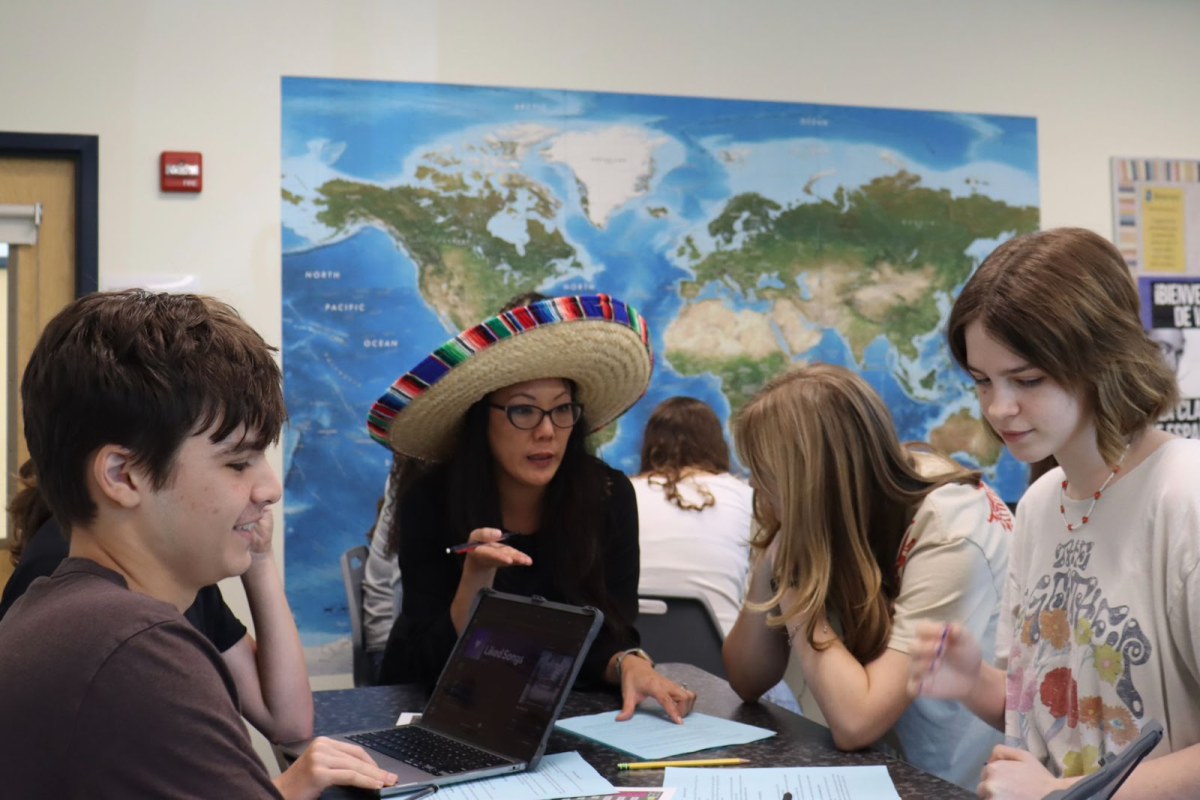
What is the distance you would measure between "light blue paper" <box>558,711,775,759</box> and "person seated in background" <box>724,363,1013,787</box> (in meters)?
0.16

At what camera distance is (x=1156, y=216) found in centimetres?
455

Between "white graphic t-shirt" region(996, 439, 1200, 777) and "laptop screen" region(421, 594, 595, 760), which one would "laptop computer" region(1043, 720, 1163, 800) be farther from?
"laptop screen" region(421, 594, 595, 760)

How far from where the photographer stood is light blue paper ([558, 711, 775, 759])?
1.56m

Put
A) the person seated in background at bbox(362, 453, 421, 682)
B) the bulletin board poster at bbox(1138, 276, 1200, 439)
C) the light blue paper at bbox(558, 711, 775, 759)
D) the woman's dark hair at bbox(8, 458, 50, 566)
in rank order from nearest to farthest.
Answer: the light blue paper at bbox(558, 711, 775, 759) → the woman's dark hair at bbox(8, 458, 50, 566) → the person seated in background at bbox(362, 453, 421, 682) → the bulletin board poster at bbox(1138, 276, 1200, 439)

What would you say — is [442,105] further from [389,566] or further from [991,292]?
[991,292]

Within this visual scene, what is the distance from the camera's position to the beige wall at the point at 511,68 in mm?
3645

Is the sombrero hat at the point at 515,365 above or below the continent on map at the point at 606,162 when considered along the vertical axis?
below

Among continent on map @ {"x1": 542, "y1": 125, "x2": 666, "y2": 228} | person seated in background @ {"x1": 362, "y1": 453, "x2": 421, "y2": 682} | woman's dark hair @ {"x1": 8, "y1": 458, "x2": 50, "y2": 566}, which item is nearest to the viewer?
woman's dark hair @ {"x1": 8, "y1": 458, "x2": 50, "y2": 566}

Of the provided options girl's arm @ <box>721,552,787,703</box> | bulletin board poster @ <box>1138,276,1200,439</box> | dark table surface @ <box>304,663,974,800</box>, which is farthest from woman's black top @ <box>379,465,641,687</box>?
bulletin board poster @ <box>1138,276,1200,439</box>

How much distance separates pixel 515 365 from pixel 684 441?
5.13 feet

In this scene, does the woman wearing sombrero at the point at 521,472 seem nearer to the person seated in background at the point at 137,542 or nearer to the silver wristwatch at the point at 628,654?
the silver wristwatch at the point at 628,654

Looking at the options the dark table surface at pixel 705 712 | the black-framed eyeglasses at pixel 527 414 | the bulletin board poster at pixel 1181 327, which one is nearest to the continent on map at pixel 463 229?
the black-framed eyeglasses at pixel 527 414

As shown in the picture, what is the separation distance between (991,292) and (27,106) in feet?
10.7

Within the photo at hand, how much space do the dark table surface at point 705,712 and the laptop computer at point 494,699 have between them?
82 mm
